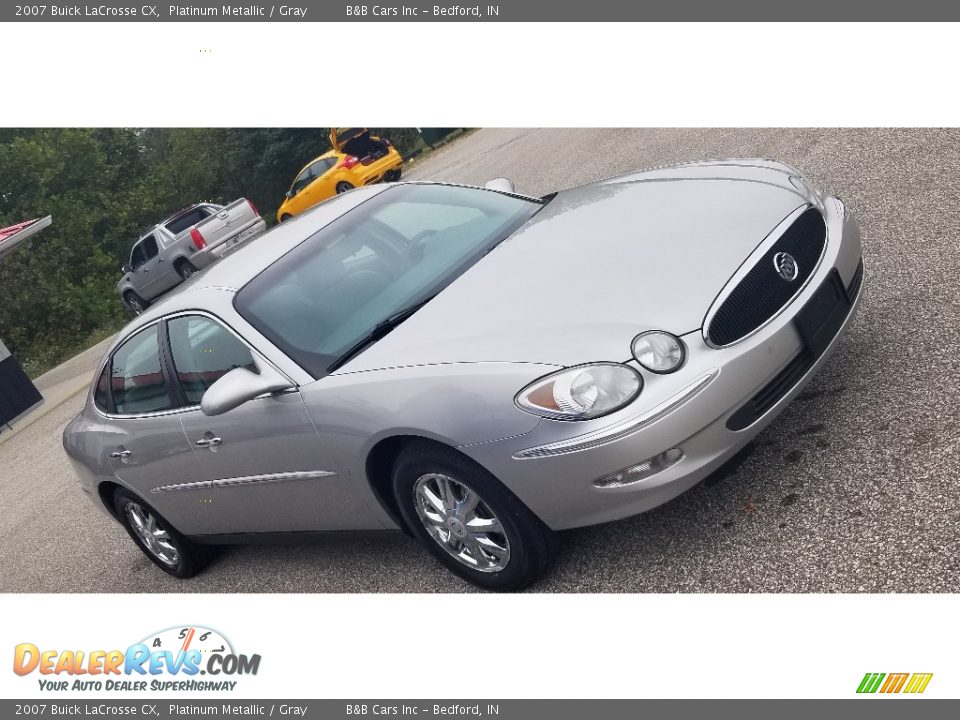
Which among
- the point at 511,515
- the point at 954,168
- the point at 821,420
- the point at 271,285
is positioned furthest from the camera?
the point at 954,168

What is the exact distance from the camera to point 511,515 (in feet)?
11.8

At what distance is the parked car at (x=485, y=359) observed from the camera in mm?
3416

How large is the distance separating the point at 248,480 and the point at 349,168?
58.6 ft

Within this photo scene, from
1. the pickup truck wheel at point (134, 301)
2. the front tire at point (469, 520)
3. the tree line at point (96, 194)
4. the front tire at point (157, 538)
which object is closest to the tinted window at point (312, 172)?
the pickup truck wheel at point (134, 301)

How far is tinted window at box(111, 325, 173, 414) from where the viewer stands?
493 centimetres

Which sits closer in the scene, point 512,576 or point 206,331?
point 512,576

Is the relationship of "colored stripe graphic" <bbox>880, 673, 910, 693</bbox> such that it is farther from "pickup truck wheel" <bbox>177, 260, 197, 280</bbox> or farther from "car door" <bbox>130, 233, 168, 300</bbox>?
"car door" <bbox>130, 233, 168, 300</bbox>

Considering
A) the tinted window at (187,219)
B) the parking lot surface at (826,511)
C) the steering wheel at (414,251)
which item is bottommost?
the parking lot surface at (826,511)

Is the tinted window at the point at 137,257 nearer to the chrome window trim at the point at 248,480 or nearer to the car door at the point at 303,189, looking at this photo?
the car door at the point at 303,189

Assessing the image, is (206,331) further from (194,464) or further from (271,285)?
(194,464)

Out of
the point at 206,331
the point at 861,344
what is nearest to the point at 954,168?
the point at 861,344

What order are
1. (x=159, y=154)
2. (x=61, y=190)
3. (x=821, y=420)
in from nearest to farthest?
(x=821, y=420) → (x=61, y=190) → (x=159, y=154)

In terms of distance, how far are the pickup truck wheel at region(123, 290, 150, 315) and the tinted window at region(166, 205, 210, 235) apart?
8.13ft

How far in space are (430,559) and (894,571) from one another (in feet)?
6.97
